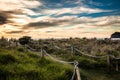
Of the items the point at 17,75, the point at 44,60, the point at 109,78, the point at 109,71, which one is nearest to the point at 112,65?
the point at 109,71

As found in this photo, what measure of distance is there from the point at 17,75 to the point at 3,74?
26.5 inches

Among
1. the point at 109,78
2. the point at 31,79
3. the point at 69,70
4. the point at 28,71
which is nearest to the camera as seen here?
the point at 31,79

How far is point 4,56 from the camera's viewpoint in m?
14.0

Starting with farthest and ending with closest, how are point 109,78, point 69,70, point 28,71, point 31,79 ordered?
point 109,78
point 69,70
point 28,71
point 31,79

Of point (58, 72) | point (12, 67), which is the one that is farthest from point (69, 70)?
point (12, 67)

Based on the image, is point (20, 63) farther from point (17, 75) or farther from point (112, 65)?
point (112, 65)

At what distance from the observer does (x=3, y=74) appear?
35.9 feet

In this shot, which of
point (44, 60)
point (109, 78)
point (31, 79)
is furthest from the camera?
point (44, 60)

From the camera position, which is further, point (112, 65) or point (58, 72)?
point (112, 65)

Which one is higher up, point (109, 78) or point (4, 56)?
point (4, 56)

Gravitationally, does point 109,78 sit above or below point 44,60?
below

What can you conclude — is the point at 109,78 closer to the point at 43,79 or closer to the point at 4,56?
the point at 43,79

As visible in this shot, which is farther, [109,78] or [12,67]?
[109,78]

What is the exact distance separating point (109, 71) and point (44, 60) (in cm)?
409
